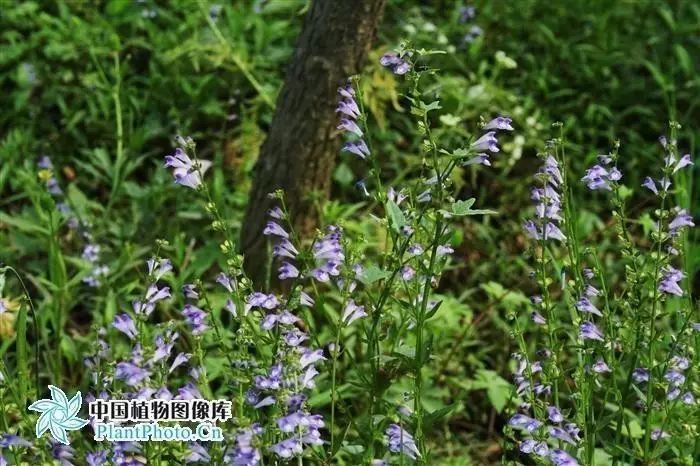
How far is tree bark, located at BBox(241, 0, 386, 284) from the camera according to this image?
2.97m

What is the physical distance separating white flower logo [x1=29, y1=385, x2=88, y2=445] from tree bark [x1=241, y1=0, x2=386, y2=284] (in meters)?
1.12

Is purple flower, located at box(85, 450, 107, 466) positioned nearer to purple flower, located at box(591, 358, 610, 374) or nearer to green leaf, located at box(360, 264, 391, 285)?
green leaf, located at box(360, 264, 391, 285)

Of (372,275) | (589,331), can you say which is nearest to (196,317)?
(372,275)

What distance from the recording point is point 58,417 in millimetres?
2057

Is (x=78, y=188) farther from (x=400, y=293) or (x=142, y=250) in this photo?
(x=400, y=293)

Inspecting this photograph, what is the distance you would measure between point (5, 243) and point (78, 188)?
0.52 m

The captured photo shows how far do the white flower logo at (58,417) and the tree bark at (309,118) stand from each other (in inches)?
44.3

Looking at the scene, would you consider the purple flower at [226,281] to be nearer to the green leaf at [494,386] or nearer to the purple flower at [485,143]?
the purple flower at [485,143]

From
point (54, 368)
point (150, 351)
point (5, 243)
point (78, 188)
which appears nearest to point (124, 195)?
point (78, 188)

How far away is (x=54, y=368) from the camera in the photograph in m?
2.88

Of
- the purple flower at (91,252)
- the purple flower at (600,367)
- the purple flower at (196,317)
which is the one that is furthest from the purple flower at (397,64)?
the purple flower at (91,252)

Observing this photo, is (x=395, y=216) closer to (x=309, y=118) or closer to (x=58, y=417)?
(x=58, y=417)

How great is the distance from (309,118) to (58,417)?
4.39 feet

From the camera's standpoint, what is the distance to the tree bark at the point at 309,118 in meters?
2.97
